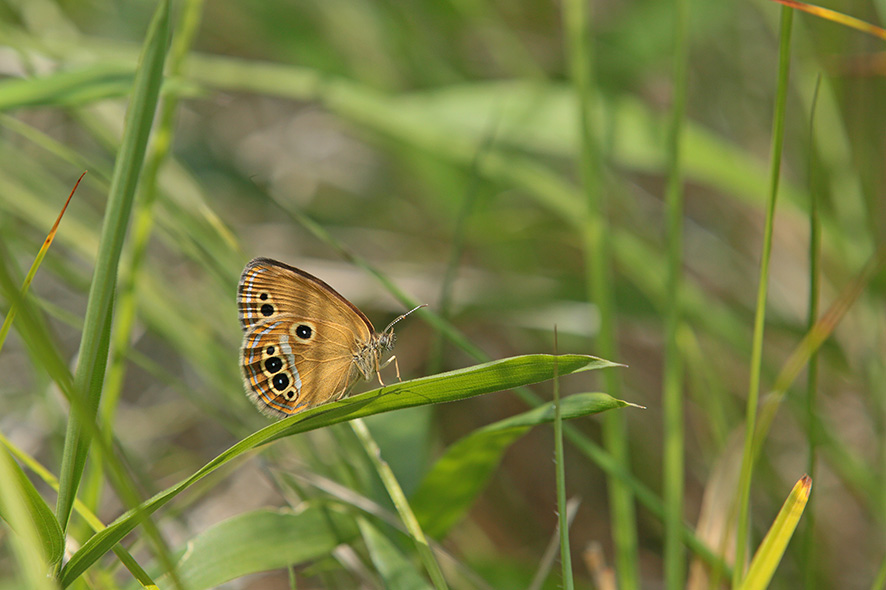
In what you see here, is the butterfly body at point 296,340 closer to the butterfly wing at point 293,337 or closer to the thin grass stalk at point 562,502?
the butterfly wing at point 293,337

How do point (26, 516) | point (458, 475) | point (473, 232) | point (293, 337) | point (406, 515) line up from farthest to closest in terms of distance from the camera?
point (473, 232) < point (293, 337) < point (458, 475) < point (406, 515) < point (26, 516)

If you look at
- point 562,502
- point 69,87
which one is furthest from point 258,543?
point 69,87

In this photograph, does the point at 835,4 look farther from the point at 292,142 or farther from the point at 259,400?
the point at 259,400

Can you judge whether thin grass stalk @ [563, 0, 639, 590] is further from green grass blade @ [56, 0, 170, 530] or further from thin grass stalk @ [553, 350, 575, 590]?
green grass blade @ [56, 0, 170, 530]

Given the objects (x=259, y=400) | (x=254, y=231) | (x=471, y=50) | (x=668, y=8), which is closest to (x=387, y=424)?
(x=259, y=400)

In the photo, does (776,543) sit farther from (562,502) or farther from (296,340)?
(296,340)
